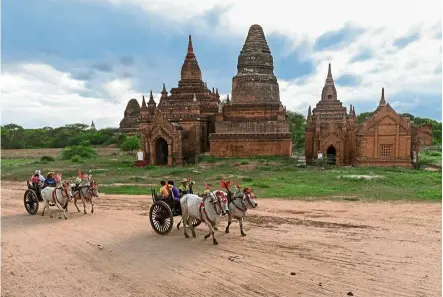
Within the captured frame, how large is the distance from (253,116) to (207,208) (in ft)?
78.4

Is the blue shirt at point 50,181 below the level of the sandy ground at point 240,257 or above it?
above

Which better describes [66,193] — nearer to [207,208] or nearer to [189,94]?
[207,208]

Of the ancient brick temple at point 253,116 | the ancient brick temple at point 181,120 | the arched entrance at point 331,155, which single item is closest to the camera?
the arched entrance at point 331,155

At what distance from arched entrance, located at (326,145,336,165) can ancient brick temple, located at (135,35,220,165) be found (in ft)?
33.1

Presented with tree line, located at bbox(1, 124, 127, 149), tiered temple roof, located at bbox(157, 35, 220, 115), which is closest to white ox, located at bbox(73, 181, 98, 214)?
tiered temple roof, located at bbox(157, 35, 220, 115)

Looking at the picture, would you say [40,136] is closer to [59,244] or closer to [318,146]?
[318,146]

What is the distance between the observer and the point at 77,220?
13.0 meters

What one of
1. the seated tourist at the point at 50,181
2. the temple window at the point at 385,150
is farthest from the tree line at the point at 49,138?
the seated tourist at the point at 50,181

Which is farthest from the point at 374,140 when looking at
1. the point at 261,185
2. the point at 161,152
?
the point at 161,152

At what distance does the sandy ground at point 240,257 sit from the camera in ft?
23.1

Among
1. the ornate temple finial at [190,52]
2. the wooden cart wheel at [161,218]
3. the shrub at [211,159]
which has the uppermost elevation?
the ornate temple finial at [190,52]

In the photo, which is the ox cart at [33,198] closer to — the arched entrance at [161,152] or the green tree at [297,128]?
the arched entrance at [161,152]

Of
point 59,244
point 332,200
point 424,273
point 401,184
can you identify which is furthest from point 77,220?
point 401,184

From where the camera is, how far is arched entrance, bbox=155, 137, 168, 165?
3235cm
